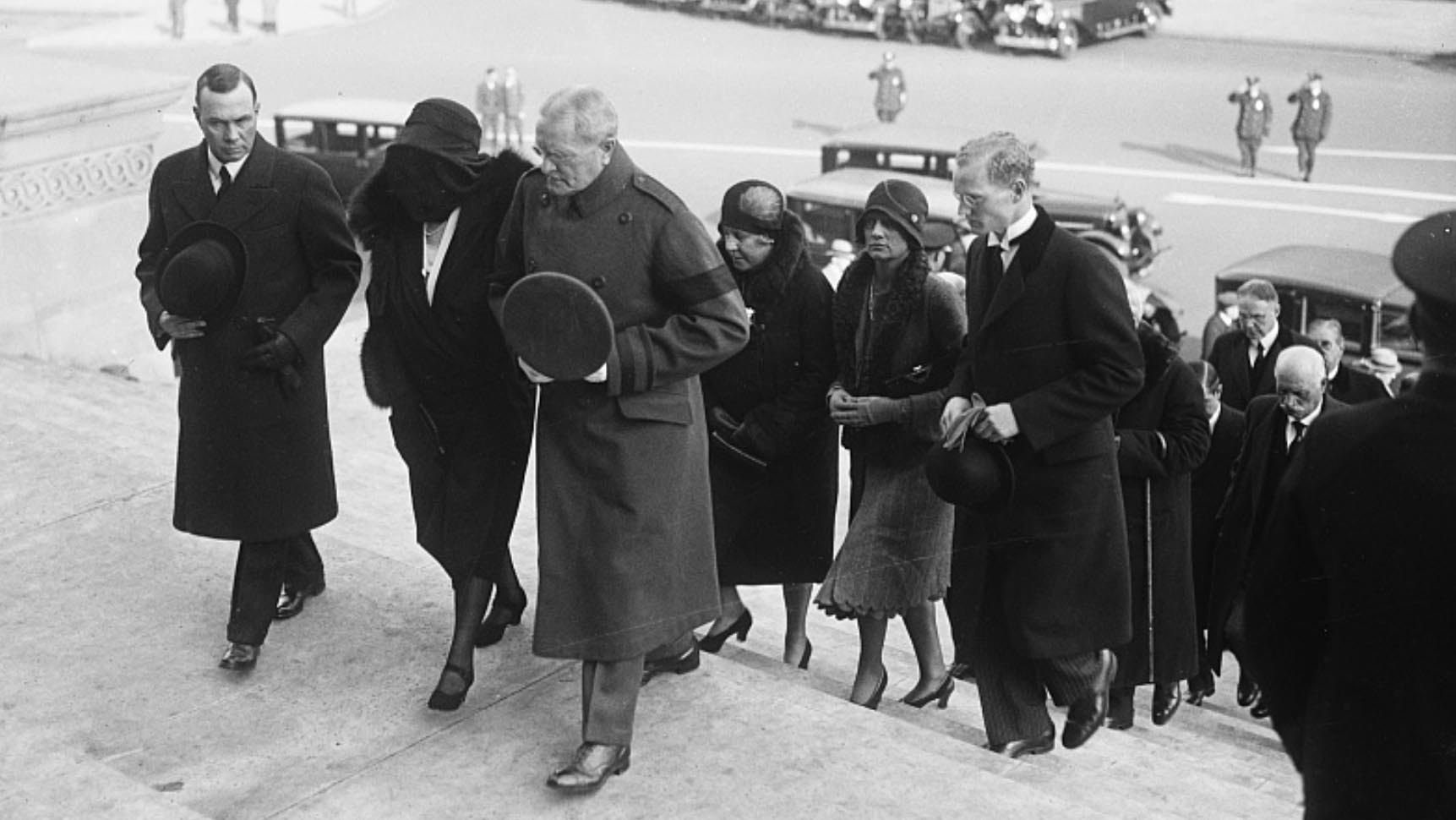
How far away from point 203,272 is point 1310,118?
1853 centimetres

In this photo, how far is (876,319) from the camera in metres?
5.48

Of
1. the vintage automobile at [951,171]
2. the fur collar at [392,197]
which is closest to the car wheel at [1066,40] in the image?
the vintage automobile at [951,171]

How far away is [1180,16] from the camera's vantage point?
24.2 metres

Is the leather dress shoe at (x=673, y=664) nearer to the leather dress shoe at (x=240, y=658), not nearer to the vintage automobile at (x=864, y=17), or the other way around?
the leather dress shoe at (x=240, y=658)

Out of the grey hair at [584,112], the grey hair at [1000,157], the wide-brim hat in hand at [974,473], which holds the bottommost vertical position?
the wide-brim hat in hand at [974,473]

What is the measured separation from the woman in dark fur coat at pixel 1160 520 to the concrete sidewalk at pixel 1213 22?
10319mm

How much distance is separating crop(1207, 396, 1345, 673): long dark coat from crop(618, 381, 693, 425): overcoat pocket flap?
244 cm

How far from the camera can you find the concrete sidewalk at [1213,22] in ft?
54.4

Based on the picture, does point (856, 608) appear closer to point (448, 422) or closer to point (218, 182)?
point (448, 422)

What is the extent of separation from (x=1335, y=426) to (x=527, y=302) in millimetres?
1959

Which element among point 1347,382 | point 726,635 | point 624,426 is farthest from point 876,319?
point 1347,382

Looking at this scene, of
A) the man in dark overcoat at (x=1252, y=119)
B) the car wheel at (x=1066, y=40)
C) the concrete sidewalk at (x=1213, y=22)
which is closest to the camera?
the concrete sidewalk at (x=1213, y=22)

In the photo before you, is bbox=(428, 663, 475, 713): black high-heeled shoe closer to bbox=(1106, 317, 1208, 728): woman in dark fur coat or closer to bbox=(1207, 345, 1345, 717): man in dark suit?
bbox=(1106, 317, 1208, 728): woman in dark fur coat

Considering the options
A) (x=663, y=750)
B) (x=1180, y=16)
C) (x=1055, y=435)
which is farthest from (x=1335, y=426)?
(x=1180, y=16)
